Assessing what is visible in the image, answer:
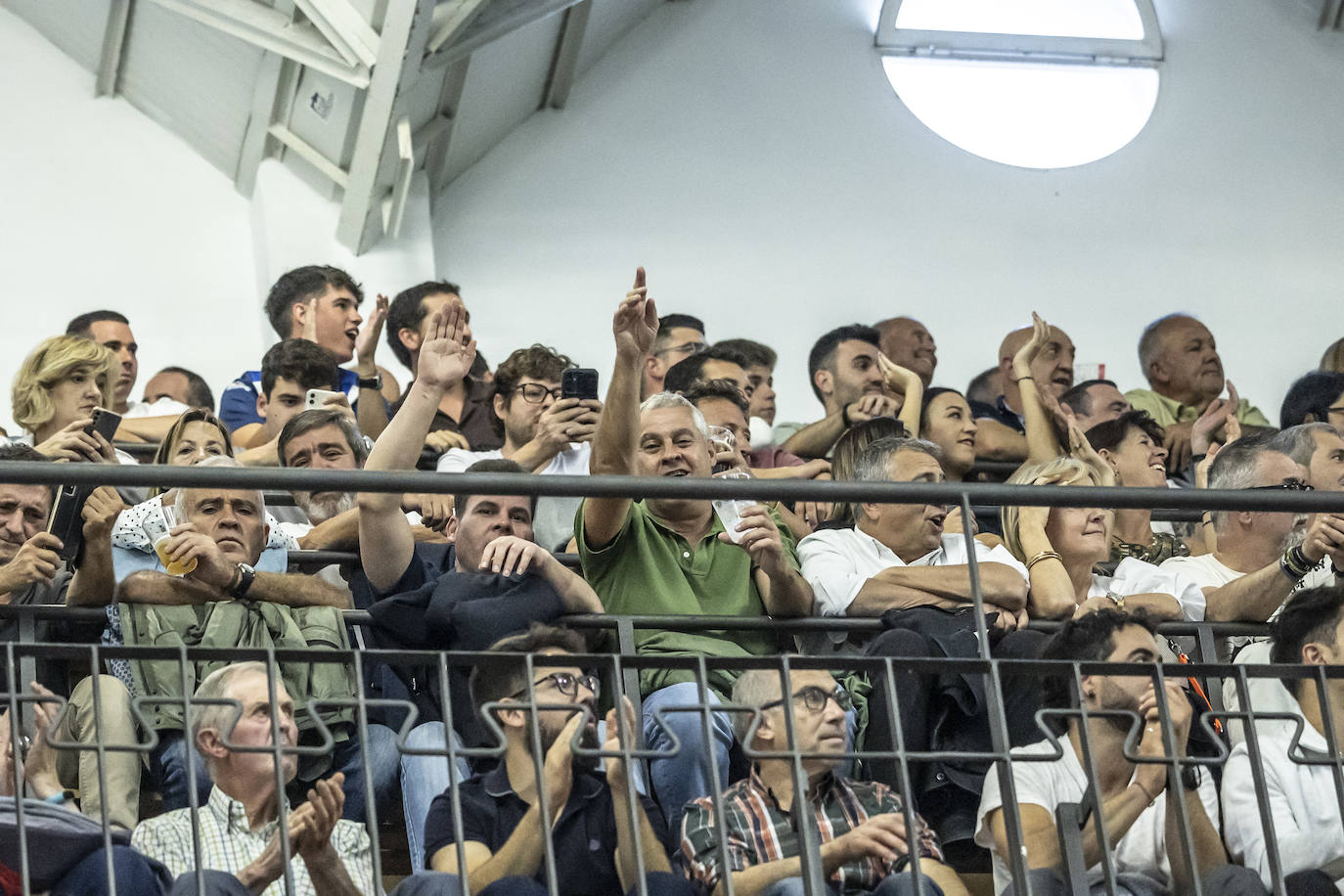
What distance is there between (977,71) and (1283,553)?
17.9 ft

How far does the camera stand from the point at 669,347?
747cm

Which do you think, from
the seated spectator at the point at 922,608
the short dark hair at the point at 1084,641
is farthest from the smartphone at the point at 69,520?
the short dark hair at the point at 1084,641

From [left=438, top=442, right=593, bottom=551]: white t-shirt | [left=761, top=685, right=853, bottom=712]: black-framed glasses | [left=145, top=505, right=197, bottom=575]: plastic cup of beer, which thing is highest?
[left=438, top=442, right=593, bottom=551]: white t-shirt

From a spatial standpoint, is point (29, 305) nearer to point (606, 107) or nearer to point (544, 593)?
point (606, 107)

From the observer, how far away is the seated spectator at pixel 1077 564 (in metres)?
5.66

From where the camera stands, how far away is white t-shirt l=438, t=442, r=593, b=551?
602 centimetres

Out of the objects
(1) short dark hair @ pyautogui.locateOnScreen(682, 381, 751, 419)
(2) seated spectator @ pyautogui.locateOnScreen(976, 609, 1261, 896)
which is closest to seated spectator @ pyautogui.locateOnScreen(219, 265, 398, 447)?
(1) short dark hair @ pyautogui.locateOnScreen(682, 381, 751, 419)

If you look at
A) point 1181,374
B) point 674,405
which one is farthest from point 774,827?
point 1181,374

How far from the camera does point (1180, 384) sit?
28.0 feet

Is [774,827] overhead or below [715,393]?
below

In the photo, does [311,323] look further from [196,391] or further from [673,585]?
[673,585]

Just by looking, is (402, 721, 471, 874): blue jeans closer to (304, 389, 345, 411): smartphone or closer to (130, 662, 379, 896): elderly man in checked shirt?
(130, 662, 379, 896): elderly man in checked shirt

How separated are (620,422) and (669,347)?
2.24 metres

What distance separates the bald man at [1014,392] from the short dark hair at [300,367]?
7.12 ft
